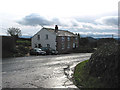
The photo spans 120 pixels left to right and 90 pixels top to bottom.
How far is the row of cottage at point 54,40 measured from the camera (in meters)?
40.2

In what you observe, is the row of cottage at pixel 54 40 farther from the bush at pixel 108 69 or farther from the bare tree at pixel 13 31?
the bush at pixel 108 69

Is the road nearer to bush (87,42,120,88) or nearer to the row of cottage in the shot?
bush (87,42,120,88)

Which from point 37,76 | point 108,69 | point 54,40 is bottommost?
point 37,76

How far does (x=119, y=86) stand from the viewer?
550cm

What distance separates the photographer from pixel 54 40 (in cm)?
3997

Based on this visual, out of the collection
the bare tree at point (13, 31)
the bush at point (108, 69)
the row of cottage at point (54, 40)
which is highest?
the bare tree at point (13, 31)

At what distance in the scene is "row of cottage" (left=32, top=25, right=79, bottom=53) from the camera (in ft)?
132

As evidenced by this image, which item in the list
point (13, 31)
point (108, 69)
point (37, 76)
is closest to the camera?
point (108, 69)

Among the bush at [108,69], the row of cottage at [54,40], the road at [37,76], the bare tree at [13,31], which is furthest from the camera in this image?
the bare tree at [13,31]

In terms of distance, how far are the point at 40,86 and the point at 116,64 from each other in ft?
12.5

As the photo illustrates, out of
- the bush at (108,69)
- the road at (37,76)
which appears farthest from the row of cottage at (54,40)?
the bush at (108,69)

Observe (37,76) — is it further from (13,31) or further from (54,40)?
(13,31)

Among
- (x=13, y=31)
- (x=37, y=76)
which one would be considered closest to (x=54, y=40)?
(x=13, y=31)

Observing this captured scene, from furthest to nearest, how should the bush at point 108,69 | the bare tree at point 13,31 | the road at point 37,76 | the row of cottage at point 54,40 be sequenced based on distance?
the bare tree at point 13,31 < the row of cottage at point 54,40 < the road at point 37,76 < the bush at point 108,69
